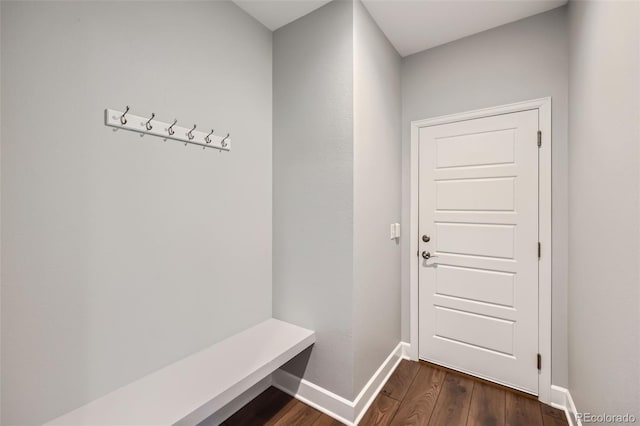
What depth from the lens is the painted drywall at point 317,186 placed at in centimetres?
170

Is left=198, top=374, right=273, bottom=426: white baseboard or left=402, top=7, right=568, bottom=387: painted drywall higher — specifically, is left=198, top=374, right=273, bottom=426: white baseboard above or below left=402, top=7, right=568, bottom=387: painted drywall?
below

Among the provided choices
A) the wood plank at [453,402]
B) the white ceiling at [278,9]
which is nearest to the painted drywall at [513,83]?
the wood plank at [453,402]

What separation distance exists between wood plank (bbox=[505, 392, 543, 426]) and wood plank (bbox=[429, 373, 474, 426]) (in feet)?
0.74

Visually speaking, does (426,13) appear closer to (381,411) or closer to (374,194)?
(374,194)

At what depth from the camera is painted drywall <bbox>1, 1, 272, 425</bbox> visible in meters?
1.03

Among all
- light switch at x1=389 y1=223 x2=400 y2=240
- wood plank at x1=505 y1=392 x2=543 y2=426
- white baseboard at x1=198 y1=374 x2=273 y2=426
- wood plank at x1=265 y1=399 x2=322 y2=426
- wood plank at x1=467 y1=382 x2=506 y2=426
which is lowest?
wood plank at x1=265 y1=399 x2=322 y2=426

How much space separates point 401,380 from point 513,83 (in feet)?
7.59

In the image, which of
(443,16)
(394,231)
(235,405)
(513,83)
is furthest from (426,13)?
(235,405)

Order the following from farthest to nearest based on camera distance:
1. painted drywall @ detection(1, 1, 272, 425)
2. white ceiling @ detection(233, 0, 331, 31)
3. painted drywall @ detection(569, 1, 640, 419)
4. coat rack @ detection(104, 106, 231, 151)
Result: white ceiling @ detection(233, 0, 331, 31) < coat rack @ detection(104, 106, 231, 151) < painted drywall @ detection(1, 1, 272, 425) < painted drywall @ detection(569, 1, 640, 419)

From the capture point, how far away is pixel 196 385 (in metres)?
1.31

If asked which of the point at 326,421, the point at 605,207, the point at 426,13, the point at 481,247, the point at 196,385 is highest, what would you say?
the point at 426,13

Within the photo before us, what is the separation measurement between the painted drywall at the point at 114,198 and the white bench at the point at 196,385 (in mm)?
62

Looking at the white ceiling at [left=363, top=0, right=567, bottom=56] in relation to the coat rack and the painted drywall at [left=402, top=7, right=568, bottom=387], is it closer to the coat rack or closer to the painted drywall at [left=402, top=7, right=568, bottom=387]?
the painted drywall at [left=402, top=7, right=568, bottom=387]

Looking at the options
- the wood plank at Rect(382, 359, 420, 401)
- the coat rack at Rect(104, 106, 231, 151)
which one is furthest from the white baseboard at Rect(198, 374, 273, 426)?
the coat rack at Rect(104, 106, 231, 151)
